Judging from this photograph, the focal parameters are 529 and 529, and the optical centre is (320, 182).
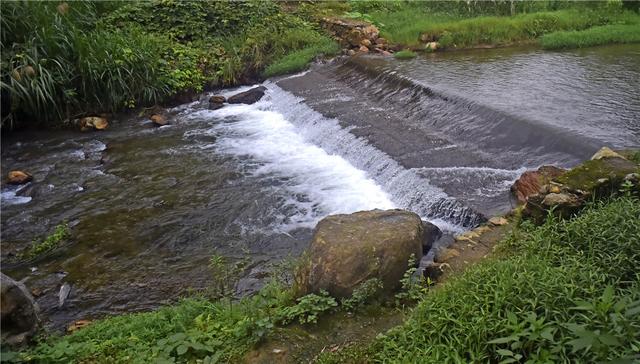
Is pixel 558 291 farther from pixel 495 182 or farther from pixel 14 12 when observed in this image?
pixel 14 12

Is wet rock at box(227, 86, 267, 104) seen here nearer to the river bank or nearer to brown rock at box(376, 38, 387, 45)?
the river bank

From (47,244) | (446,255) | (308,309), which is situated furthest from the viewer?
(47,244)

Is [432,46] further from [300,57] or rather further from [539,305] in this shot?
[539,305]

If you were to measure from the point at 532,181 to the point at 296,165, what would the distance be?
13.1ft

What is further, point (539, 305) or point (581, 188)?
point (581, 188)

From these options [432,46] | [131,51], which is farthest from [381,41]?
[131,51]

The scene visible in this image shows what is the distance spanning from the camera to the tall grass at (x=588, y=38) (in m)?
12.6

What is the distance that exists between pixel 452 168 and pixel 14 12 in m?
9.61

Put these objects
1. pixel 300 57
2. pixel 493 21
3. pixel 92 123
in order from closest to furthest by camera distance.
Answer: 1. pixel 92 123
2. pixel 300 57
3. pixel 493 21

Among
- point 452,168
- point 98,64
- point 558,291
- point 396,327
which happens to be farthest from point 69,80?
point 558,291

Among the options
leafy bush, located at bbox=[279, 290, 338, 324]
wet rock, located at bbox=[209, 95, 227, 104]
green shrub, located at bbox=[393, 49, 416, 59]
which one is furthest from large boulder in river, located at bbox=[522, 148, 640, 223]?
wet rock, located at bbox=[209, 95, 227, 104]

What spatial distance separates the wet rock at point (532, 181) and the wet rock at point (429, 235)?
3.21 ft

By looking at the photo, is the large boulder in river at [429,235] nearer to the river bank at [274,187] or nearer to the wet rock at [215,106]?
the river bank at [274,187]

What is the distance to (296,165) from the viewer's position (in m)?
8.70
